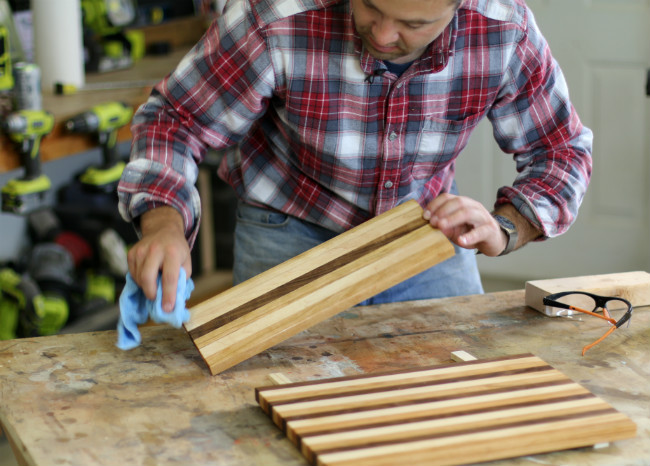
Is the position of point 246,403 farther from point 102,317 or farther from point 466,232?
point 102,317

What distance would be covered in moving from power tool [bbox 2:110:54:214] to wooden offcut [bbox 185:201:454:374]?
99 centimetres

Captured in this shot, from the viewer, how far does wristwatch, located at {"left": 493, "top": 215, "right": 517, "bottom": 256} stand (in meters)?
1.42

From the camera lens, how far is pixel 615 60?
3.32m

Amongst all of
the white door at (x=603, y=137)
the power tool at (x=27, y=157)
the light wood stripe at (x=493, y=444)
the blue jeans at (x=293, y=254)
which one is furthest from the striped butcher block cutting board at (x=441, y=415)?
the white door at (x=603, y=137)

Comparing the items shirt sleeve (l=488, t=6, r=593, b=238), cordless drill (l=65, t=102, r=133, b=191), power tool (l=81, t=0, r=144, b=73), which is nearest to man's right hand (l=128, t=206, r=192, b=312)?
shirt sleeve (l=488, t=6, r=593, b=238)

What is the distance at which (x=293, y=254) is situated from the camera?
1644 mm

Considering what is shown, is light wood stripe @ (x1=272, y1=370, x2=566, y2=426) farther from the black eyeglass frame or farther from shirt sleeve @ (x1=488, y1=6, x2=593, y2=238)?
shirt sleeve @ (x1=488, y1=6, x2=593, y2=238)

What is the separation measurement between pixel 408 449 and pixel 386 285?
0.37 m

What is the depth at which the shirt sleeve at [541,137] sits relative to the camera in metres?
1.47

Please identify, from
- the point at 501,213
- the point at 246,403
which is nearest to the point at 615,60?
the point at 501,213

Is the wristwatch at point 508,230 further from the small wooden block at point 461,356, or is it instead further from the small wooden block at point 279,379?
the small wooden block at point 279,379

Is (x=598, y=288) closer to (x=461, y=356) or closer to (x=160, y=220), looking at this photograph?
(x=461, y=356)

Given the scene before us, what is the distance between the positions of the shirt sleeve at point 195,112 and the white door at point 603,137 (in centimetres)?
229

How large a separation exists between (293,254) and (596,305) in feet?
1.93
